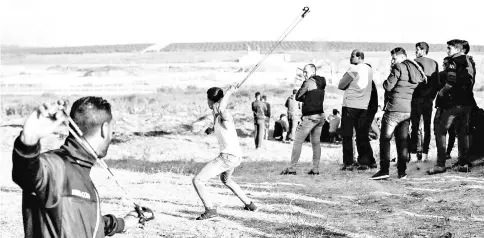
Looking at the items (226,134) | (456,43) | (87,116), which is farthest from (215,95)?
(87,116)

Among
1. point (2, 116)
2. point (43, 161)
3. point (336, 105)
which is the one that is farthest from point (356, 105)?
point (2, 116)

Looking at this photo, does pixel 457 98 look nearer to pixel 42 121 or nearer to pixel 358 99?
pixel 358 99

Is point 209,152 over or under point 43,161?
under

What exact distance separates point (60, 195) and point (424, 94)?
7541mm

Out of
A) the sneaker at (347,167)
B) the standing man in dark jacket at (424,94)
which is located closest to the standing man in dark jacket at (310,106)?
the sneaker at (347,167)

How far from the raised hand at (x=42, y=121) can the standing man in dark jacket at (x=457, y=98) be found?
6953 mm

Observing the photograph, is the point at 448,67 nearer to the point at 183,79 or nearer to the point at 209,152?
the point at 209,152

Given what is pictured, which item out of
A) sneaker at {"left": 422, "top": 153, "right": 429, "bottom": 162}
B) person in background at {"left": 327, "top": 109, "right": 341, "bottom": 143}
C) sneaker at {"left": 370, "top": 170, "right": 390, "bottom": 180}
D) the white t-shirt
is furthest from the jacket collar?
person in background at {"left": 327, "top": 109, "right": 341, "bottom": 143}

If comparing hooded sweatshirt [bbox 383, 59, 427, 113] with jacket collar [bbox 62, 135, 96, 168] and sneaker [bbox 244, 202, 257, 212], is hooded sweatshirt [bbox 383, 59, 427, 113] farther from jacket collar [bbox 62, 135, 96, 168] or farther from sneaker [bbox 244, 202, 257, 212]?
jacket collar [bbox 62, 135, 96, 168]

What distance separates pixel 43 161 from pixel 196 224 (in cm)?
443

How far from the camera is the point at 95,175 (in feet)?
37.5

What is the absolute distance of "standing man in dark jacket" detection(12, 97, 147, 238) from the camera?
8.48 ft

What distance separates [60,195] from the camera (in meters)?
2.89

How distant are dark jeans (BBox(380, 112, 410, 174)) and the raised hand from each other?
679 centimetres
